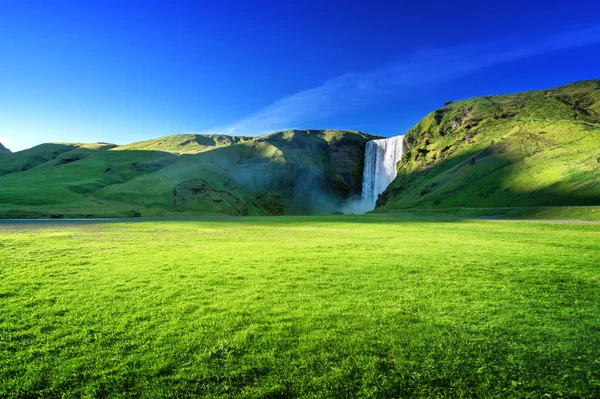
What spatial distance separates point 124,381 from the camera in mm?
5285

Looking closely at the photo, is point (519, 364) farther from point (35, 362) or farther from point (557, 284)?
point (35, 362)

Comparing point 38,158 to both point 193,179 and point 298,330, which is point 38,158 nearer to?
point 193,179

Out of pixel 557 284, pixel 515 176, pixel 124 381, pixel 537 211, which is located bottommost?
pixel 124 381

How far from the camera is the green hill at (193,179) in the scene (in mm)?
68250

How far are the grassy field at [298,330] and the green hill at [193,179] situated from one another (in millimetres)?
49615

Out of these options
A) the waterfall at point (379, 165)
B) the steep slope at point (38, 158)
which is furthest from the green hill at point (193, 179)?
the waterfall at point (379, 165)

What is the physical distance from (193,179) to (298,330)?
294 feet

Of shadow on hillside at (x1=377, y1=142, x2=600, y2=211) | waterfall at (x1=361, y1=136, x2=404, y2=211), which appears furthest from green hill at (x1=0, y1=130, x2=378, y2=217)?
shadow on hillside at (x1=377, y1=142, x2=600, y2=211)

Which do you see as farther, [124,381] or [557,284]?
[557,284]

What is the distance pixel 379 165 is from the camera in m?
138

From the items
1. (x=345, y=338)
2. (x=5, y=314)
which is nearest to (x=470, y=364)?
Result: (x=345, y=338)

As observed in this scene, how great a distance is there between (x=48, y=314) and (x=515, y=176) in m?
90.6

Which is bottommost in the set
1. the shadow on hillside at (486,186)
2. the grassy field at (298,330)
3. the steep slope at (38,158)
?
the grassy field at (298,330)

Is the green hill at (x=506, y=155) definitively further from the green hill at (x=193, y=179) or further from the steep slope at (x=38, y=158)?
the steep slope at (x=38, y=158)
